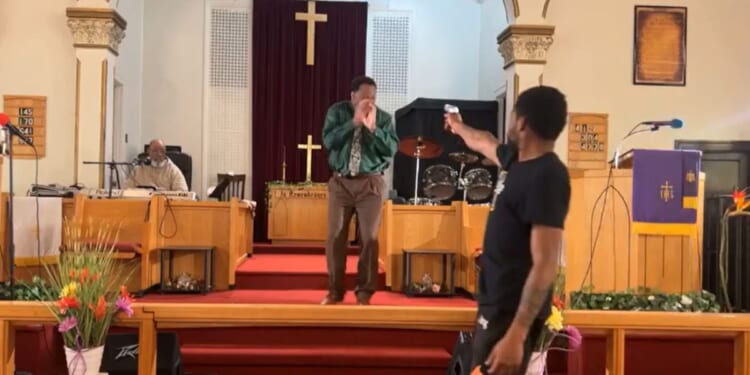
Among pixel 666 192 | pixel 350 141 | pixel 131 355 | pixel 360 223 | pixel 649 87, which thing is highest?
pixel 649 87

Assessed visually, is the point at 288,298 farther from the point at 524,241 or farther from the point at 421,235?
the point at 524,241

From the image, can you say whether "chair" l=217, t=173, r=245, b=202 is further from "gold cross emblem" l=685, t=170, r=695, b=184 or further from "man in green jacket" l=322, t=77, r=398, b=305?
"gold cross emblem" l=685, t=170, r=695, b=184

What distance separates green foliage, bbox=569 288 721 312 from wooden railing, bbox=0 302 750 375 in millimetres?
1959

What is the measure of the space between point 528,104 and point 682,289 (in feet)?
12.6

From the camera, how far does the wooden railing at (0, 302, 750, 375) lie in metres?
2.53

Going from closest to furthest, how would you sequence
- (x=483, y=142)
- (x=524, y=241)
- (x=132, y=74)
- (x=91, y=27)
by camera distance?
(x=524, y=241) → (x=483, y=142) → (x=91, y=27) → (x=132, y=74)

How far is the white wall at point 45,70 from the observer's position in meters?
7.46

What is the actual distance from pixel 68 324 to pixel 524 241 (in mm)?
1750

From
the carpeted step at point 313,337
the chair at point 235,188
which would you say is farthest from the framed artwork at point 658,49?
the chair at point 235,188

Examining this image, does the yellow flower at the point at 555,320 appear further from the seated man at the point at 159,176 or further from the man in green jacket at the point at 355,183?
the seated man at the point at 159,176

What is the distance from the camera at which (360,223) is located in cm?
432

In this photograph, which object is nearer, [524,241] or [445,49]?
[524,241]

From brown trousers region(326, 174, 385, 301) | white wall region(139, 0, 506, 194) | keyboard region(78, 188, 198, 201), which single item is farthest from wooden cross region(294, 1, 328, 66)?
brown trousers region(326, 174, 385, 301)

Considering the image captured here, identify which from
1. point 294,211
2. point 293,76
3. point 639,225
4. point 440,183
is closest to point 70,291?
point 639,225
